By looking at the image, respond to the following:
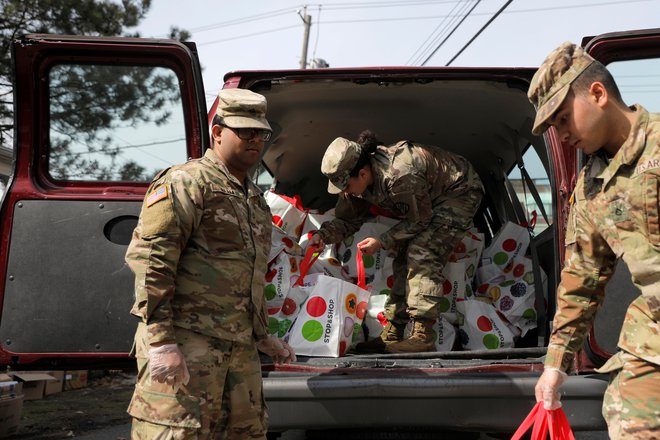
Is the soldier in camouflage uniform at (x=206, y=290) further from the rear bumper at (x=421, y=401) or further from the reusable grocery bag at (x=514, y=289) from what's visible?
the reusable grocery bag at (x=514, y=289)

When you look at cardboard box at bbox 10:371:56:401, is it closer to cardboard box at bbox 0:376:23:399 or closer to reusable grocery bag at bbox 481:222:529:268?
cardboard box at bbox 0:376:23:399

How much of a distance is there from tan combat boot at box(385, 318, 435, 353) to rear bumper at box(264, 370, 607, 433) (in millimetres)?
961

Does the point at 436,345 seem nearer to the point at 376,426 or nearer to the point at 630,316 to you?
the point at 376,426

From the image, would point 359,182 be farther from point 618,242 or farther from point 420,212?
point 618,242

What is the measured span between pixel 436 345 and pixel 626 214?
6.87ft

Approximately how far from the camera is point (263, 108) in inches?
102

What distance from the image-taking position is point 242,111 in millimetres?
2545

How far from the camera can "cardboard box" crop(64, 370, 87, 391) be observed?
22.7ft

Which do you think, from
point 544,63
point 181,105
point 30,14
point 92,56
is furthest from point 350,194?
point 30,14

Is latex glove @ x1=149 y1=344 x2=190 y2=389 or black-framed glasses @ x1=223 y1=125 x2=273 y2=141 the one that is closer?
latex glove @ x1=149 y1=344 x2=190 y2=389

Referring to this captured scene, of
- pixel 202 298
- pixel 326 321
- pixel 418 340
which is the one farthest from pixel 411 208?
pixel 202 298

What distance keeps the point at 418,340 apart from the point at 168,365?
184cm

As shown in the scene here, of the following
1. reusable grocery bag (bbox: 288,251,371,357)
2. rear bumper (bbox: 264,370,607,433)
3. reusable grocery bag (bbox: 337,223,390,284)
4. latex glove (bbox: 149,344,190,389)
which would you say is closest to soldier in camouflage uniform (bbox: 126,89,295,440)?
latex glove (bbox: 149,344,190,389)

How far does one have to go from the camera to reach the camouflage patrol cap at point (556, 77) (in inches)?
79.7
